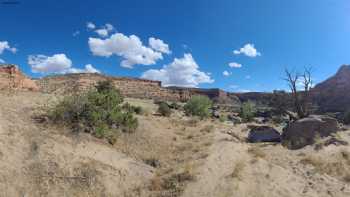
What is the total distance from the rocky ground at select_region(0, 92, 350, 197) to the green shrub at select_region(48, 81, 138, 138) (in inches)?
24.8

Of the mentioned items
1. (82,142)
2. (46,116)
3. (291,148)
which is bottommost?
(291,148)

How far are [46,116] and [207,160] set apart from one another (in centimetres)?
683

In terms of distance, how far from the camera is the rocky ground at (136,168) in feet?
26.0

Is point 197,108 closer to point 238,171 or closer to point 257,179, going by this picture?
point 238,171

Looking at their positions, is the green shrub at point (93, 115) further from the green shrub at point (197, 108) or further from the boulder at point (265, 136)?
the green shrub at point (197, 108)

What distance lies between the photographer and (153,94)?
2657 inches

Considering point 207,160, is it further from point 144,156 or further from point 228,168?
point 144,156

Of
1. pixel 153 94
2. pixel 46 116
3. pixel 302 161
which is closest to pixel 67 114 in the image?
pixel 46 116

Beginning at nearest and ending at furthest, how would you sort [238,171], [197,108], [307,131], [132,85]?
[238,171], [307,131], [197,108], [132,85]

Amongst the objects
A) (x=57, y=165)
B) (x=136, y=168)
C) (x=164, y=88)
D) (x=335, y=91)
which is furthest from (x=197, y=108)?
(x=335, y=91)

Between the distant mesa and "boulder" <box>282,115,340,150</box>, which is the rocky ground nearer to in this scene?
"boulder" <box>282,115,340,150</box>

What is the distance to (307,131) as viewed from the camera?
1753 cm

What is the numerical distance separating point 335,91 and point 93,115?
3274 inches

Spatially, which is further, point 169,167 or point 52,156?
point 169,167
